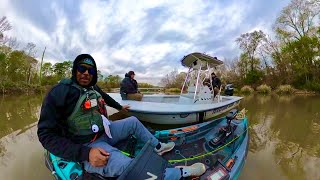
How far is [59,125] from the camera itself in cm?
187

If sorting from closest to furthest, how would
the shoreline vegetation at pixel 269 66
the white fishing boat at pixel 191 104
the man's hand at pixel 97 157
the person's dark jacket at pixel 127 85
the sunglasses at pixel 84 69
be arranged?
the man's hand at pixel 97 157 → the sunglasses at pixel 84 69 → the white fishing boat at pixel 191 104 → the person's dark jacket at pixel 127 85 → the shoreline vegetation at pixel 269 66

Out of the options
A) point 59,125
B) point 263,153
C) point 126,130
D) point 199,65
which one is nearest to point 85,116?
point 59,125

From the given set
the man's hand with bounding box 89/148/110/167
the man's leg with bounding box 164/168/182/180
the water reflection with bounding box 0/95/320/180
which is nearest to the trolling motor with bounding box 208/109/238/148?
the water reflection with bounding box 0/95/320/180

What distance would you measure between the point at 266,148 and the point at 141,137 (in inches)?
115

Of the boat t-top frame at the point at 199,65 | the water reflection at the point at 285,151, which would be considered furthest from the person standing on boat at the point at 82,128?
the boat t-top frame at the point at 199,65

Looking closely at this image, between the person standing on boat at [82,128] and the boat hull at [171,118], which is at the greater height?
the person standing on boat at [82,128]

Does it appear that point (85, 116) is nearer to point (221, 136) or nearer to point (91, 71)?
point (91, 71)

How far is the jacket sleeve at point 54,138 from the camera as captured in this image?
1758 millimetres

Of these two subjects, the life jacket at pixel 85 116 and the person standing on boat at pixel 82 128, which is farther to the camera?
the life jacket at pixel 85 116

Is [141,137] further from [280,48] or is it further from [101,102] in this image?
[280,48]

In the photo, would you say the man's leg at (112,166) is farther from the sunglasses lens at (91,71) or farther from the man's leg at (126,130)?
the sunglasses lens at (91,71)

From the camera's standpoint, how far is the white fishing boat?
4.57 m

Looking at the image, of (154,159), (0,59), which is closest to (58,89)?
(154,159)

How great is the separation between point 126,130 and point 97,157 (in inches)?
28.0
